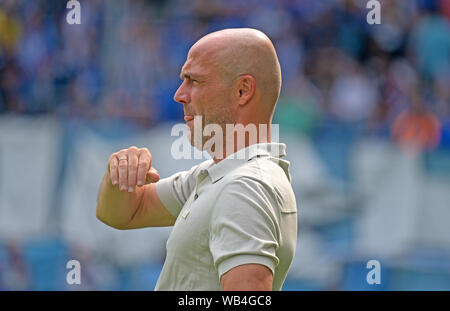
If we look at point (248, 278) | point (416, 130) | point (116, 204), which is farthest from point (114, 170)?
point (416, 130)

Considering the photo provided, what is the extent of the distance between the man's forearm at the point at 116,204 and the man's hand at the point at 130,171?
0.18 meters

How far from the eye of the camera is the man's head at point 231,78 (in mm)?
2828

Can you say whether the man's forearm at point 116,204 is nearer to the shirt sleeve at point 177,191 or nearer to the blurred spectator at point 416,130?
the shirt sleeve at point 177,191

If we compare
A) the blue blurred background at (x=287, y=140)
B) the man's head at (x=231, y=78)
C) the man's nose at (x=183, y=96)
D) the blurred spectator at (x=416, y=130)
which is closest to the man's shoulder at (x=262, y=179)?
the man's head at (x=231, y=78)

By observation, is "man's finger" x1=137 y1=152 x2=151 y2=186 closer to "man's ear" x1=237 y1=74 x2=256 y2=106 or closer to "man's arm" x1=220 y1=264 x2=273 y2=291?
"man's ear" x1=237 y1=74 x2=256 y2=106

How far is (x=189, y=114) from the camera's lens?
2906mm

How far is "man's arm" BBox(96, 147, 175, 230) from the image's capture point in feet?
9.55

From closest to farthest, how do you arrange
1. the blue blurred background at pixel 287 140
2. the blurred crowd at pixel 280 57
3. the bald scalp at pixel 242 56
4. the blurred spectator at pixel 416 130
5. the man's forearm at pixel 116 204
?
the bald scalp at pixel 242 56, the man's forearm at pixel 116 204, the blue blurred background at pixel 287 140, the blurred spectator at pixel 416 130, the blurred crowd at pixel 280 57

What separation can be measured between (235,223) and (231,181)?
17cm

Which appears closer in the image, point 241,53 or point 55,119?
point 241,53

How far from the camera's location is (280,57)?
963 cm

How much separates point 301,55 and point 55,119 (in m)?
2.93
